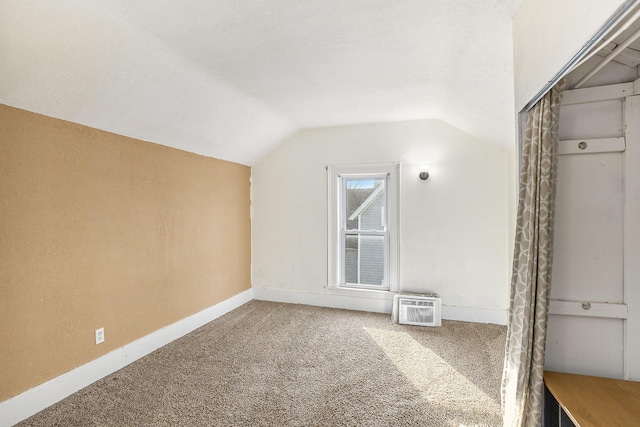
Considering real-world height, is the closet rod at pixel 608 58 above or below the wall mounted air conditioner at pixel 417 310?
above

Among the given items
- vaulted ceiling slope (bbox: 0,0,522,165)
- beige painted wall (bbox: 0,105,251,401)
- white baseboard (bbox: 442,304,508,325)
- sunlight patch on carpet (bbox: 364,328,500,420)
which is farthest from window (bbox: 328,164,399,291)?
beige painted wall (bbox: 0,105,251,401)

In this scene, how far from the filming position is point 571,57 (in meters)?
1.11

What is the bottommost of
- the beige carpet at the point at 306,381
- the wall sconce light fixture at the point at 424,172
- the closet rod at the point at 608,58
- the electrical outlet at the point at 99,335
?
the beige carpet at the point at 306,381

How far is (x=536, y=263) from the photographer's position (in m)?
1.49

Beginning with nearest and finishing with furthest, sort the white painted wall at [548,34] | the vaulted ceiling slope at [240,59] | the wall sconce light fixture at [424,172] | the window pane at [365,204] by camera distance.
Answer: the white painted wall at [548,34], the vaulted ceiling slope at [240,59], the wall sconce light fixture at [424,172], the window pane at [365,204]

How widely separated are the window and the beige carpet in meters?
0.79

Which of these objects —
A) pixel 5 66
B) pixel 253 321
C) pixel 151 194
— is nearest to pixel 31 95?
pixel 5 66

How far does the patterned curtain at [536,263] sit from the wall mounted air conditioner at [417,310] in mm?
2040

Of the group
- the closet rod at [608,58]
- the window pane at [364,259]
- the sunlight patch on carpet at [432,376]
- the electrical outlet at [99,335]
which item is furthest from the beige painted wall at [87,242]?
the closet rod at [608,58]

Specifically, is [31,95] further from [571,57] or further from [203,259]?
[571,57]

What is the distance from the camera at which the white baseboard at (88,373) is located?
6.36 feet

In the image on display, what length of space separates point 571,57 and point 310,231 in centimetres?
345

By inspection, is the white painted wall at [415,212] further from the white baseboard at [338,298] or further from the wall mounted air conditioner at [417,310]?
the wall mounted air conditioner at [417,310]

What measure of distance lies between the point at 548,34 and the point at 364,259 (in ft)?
10.7
